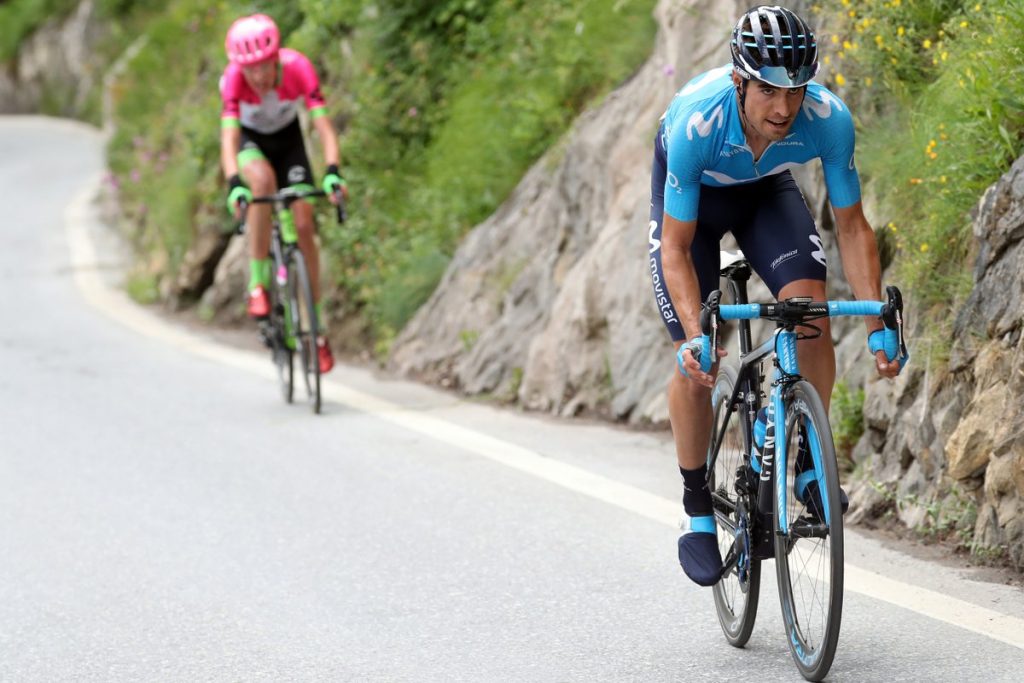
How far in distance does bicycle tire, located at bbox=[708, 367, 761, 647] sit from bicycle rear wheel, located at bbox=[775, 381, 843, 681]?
180 millimetres

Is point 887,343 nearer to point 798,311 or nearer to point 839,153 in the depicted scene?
point 798,311

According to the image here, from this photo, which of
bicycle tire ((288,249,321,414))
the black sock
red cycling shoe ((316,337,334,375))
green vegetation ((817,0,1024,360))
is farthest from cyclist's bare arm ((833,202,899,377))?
red cycling shoe ((316,337,334,375))

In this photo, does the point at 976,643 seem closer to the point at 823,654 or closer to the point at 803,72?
the point at 823,654

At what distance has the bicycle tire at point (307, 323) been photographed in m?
8.92

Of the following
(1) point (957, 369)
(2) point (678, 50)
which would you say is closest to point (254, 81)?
(2) point (678, 50)

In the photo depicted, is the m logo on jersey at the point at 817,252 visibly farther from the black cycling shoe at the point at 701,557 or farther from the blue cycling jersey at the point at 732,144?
the black cycling shoe at the point at 701,557

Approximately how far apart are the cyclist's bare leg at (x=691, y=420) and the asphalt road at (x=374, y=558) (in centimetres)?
57

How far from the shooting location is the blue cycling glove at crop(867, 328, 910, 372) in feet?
12.9

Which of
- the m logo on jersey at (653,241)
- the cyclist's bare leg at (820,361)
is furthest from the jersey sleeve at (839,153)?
the m logo on jersey at (653,241)

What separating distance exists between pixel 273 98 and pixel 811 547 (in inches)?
241

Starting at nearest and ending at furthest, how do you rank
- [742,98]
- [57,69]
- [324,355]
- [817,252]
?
[742,98]
[817,252]
[324,355]
[57,69]

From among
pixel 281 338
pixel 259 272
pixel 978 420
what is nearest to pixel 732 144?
pixel 978 420

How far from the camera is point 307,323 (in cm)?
938

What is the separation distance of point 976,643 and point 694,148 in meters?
1.67
